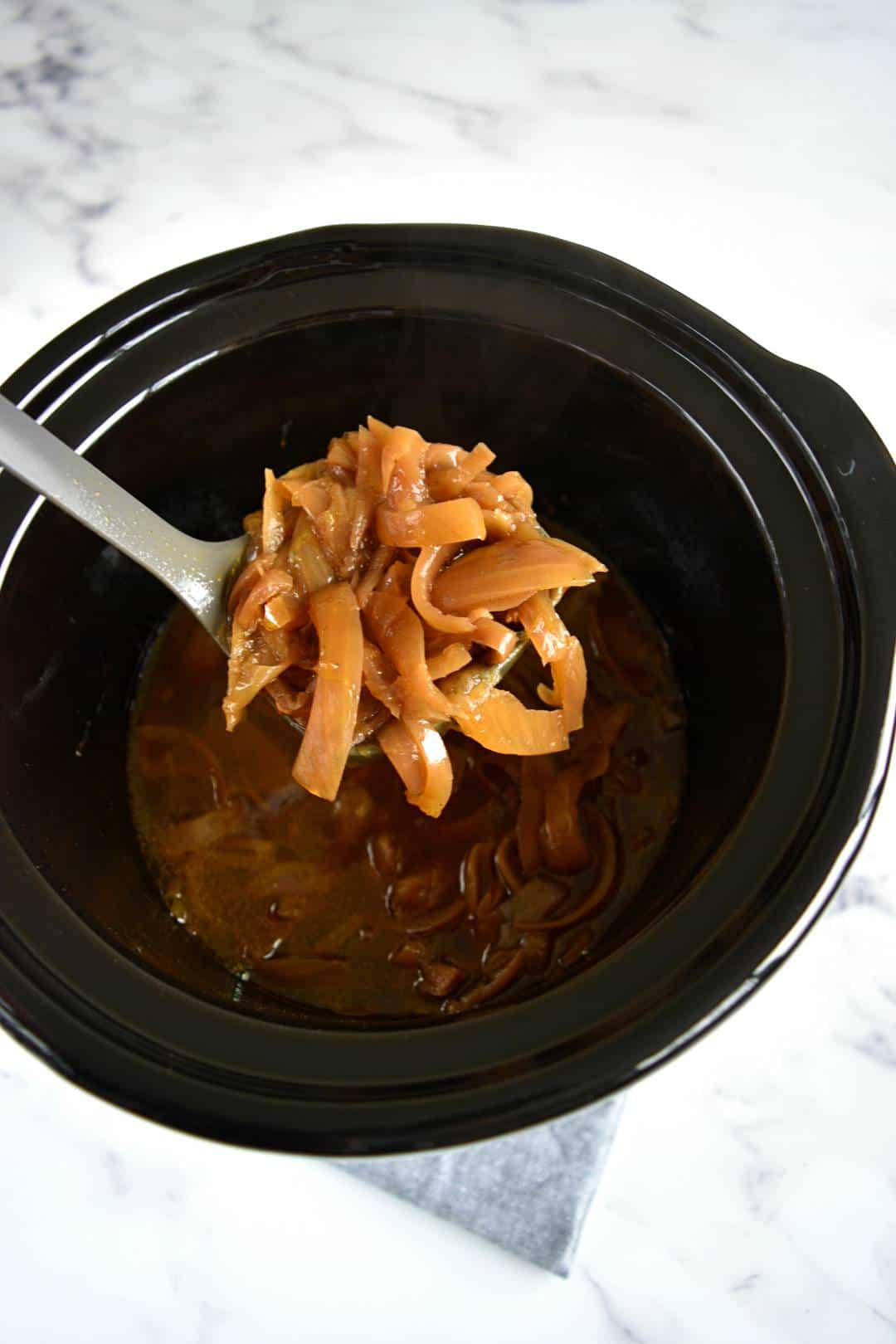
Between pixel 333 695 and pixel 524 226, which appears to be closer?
pixel 333 695

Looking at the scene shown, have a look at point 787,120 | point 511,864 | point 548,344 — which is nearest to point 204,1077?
point 511,864

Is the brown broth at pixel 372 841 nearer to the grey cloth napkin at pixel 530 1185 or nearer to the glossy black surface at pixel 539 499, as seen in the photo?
the glossy black surface at pixel 539 499

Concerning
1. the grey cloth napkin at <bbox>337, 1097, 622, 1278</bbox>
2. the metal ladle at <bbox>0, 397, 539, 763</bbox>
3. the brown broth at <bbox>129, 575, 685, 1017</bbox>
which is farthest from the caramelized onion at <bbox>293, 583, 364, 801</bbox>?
the grey cloth napkin at <bbox>337, 1097, 622, 1278</bbox>

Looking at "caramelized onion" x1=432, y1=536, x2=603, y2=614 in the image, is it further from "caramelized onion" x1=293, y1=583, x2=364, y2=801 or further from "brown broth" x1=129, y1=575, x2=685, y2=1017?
"brown broth" x1=129, y1=575, x2=685, y2=1017

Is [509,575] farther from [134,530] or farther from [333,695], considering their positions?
[134,530]

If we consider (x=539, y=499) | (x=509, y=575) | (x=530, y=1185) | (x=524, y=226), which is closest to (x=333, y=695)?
(x=509, y=575)

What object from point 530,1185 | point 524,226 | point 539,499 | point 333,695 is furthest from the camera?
point 524,226
